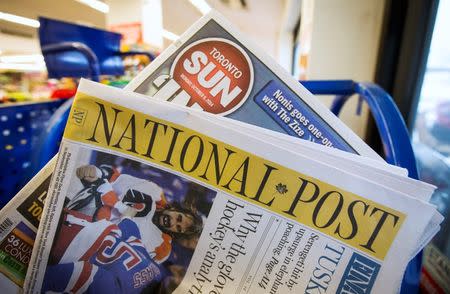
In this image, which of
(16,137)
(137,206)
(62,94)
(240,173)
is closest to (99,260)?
(137,206)

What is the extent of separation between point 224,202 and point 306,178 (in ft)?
0.28

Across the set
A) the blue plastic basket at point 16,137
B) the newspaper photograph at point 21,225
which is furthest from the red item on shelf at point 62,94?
the newspaper photograph at point 21,225

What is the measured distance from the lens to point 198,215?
269 mm

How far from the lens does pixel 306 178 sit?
0.80 ft

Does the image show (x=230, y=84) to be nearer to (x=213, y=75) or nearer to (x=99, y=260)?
(x=213, y=75)

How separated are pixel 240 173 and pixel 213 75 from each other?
0.13 m

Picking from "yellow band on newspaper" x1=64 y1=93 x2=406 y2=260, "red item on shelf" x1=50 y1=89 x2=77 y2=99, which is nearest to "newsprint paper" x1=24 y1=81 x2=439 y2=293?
"yellow band on newspaper" x1=64 y1=93 x2=406 y2=260

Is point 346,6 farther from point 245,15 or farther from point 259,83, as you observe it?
point 245,15

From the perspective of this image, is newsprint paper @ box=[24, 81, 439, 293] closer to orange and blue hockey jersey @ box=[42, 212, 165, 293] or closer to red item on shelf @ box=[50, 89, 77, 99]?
orange and blue hockey jersey @ box=[42, 212, 165, 293]

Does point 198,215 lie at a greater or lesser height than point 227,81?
lesser

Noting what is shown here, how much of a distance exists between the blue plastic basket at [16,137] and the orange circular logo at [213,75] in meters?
0.58

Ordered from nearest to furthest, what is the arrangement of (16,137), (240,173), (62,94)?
(240,173) → (16,137) → (62,94)

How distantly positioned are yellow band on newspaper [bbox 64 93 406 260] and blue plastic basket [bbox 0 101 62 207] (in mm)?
541

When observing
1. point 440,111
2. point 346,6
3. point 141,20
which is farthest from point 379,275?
point 141,20
